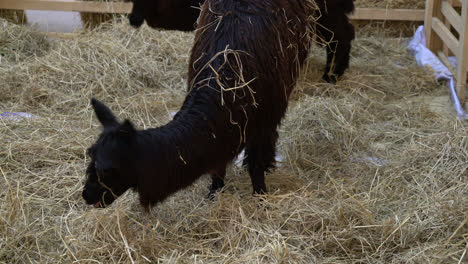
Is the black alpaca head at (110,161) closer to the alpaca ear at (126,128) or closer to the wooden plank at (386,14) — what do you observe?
the alpaca ear at (126,128)

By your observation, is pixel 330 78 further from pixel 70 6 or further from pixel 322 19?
pixel 70 6

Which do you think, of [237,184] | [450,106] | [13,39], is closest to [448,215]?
[237,184]

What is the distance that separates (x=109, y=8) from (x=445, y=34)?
3.60 meters

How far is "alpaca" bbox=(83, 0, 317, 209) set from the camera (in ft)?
9.37

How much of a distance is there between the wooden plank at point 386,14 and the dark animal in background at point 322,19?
1.11 m

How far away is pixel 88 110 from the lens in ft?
16.7

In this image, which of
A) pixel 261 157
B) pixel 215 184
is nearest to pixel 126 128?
pixel 261 157

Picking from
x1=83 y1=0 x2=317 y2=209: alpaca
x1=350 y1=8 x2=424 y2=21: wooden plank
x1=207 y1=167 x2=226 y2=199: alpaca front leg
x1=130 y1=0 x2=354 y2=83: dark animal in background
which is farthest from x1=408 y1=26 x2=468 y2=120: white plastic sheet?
x1=207 y1=167 x2=226 y2=199: alpaca front leg

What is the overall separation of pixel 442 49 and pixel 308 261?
3885 millimetres

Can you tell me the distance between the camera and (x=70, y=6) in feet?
22.1

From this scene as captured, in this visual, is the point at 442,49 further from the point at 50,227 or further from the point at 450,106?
the point at 50,227

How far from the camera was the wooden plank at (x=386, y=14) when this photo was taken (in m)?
6.55

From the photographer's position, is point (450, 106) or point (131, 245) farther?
point (450, 106)

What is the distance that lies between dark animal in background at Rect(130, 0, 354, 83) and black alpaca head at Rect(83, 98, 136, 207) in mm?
1697
